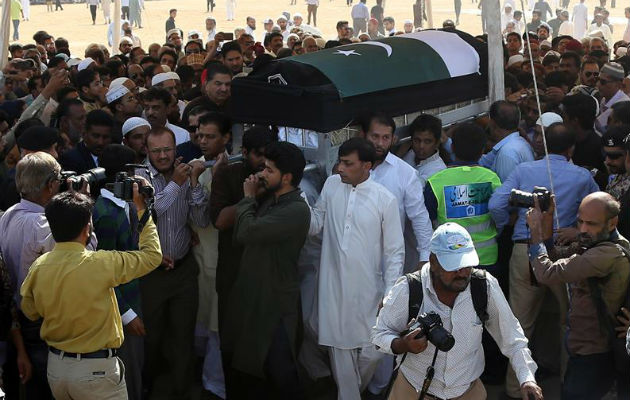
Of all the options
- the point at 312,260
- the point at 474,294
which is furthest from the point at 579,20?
the point at 474,294

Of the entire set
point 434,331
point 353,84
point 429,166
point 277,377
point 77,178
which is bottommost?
point 277,377

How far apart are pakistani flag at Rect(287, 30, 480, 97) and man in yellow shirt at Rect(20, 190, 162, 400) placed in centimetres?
230

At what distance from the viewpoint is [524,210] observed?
5742mm

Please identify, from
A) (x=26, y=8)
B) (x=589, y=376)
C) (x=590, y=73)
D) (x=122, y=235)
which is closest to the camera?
(x=589, y=376)

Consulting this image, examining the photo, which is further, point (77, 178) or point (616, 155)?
point (616, 155)

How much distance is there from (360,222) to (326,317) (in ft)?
1.97

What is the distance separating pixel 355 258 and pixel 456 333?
1.48m

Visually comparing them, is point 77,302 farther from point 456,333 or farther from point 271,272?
point 456,333

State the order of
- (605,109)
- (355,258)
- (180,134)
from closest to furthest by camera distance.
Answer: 1. (355,258)
2. (180,134)
3. (605,109)

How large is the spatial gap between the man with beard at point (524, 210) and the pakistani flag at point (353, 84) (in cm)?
111

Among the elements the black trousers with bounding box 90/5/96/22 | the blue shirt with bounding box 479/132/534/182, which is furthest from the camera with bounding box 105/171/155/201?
the black trousers with bounding box 90/5/96/22

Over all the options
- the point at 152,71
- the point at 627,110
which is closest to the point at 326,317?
the point at 627,110

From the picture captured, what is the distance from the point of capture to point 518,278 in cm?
582

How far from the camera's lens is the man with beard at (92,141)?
6.23m
